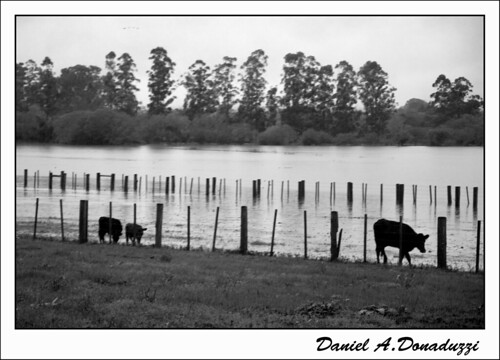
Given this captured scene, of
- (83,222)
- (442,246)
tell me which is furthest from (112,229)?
(442,246)

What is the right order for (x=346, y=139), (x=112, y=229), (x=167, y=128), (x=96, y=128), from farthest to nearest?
(x=167, y=128) → (x=346, y=139) → (x=96, y=128) → (x=112, y=229)

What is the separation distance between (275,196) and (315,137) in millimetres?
58105

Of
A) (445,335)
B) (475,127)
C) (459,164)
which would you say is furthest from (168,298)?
(459,164)

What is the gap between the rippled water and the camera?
2697cm

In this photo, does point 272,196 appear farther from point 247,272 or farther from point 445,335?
point 445,335

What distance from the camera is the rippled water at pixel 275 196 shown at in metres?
27.0

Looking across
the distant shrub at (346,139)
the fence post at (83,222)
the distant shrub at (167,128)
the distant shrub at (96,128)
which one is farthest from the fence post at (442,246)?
the distant shrub at (167,128)

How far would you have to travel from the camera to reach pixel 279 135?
110m

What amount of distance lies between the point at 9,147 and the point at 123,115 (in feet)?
325

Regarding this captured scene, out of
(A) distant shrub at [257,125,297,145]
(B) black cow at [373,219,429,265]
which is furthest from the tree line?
(B) black cow at [373,219,429,265]

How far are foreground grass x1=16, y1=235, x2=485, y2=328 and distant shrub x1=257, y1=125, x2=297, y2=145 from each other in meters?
92.5

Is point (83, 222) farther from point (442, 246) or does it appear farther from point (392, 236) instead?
point (442, 246)

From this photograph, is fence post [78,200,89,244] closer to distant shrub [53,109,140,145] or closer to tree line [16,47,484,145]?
tree line [16,47,484,145]

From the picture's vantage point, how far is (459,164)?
85.8 m
